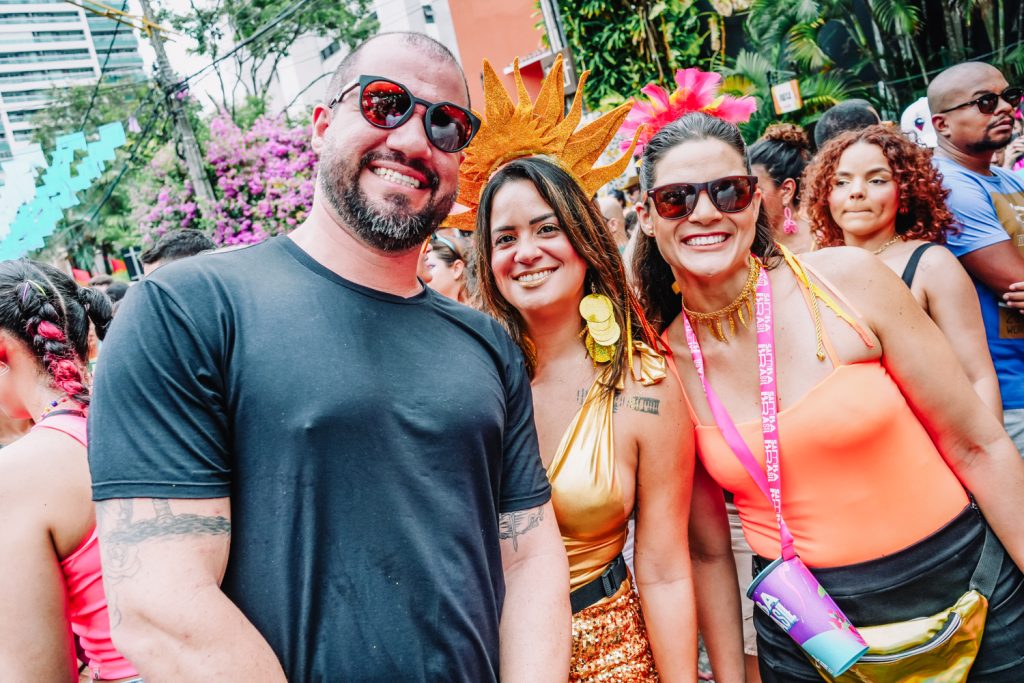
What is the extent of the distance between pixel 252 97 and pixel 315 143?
2524 cm

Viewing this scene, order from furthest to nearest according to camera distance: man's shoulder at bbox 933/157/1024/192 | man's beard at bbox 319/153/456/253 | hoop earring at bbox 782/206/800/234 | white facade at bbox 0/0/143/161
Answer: white facade at bbox 0/0/143/161
hoop earring at bbox 782/206/800/234
man's shoulder at bbox 933/157/1024/192
man's beard at bbox 319/153/456/253

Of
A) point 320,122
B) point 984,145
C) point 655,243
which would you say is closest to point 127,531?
point 320,122

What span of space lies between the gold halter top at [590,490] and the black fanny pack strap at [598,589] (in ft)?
0.05

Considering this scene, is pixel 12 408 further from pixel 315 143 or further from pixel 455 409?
pixel 455 409

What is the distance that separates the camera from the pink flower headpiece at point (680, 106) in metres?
2.52

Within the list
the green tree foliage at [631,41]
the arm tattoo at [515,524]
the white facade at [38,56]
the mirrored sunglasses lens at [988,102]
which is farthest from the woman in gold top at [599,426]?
the white facade at [38,56]

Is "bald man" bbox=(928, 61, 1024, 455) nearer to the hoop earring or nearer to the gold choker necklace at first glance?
the hoop earring

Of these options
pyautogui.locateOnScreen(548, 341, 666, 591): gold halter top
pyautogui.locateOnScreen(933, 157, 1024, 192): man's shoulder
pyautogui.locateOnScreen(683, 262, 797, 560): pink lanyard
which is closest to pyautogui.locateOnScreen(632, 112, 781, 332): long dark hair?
pyautogui.locateOnScreen(683, 262, 797, 560): pink lanyard

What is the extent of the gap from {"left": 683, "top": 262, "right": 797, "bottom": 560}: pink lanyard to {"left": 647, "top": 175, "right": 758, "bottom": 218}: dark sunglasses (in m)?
0.26

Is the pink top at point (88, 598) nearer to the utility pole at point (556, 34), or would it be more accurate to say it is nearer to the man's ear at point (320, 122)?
the man's ear at point (320, 122)

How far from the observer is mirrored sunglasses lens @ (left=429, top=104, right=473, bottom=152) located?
1.65m

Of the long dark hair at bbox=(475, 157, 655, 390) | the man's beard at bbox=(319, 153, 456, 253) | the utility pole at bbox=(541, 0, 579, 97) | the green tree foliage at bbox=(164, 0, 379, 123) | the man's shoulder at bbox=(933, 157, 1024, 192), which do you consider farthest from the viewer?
the green tree foliage at bbox=(164, 0, 379, 123)

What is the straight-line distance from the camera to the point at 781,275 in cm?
224

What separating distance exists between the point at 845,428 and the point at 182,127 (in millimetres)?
14386
